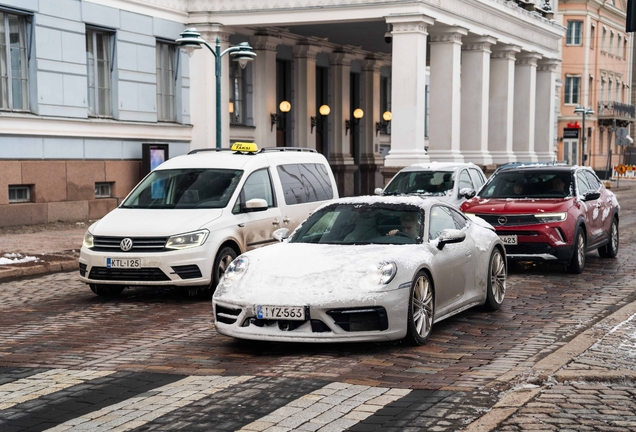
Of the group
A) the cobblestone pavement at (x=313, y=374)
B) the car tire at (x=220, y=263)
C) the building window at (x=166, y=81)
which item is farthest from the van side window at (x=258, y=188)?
the building window at (x=166, y=81)

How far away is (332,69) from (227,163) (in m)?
24.4

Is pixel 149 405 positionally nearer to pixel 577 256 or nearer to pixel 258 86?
pixel 577 256

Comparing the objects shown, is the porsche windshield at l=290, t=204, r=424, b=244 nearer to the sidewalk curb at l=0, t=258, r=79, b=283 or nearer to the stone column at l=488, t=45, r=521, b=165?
the sidewalk curb at l=0, t=258, r=79, b=283

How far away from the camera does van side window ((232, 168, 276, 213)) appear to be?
13.4 meters

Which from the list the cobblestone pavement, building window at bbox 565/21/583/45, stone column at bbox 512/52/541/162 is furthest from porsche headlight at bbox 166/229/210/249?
building window at bbox 565/21/583/45

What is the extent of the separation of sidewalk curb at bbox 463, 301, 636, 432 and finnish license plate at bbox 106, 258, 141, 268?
17.2 feet

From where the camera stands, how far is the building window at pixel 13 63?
72.2 feet

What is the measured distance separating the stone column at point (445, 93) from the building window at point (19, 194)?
13.5m

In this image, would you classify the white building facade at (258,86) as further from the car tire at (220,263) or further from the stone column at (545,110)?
the car tire at (220,263)

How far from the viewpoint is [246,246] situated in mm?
13023

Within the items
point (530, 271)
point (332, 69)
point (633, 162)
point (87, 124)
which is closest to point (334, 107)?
point (332, 69)

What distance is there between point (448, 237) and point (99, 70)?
56.1ft

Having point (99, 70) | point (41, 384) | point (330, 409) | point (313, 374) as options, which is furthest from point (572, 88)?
Answer: point (330, 409)

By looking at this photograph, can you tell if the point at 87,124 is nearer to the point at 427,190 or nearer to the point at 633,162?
the point at 427,190
